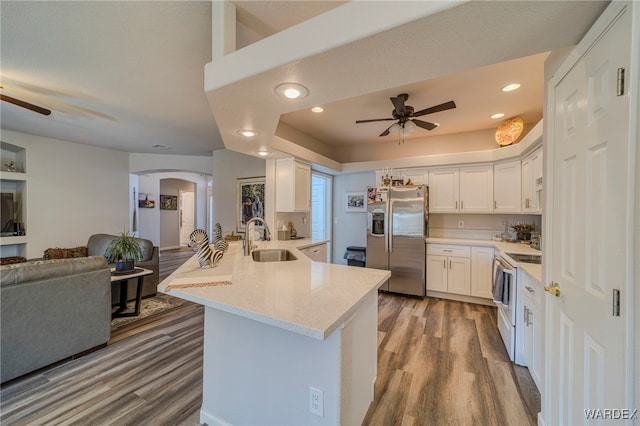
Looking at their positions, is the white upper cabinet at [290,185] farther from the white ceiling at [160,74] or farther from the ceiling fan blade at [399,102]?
the ceiling fan blade at [399,102]

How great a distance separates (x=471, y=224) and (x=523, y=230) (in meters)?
0.73

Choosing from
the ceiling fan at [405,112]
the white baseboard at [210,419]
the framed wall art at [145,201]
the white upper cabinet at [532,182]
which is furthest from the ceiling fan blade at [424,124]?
the framed wall art at [145,201]

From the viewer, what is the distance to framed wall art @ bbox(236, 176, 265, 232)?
4559mm

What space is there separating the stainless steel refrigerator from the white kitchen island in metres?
2.34

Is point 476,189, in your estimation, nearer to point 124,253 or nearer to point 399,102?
point 399,102

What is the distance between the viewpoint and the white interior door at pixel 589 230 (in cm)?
84

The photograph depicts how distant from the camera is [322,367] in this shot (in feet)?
3.87

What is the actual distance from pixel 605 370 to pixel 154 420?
235 cm

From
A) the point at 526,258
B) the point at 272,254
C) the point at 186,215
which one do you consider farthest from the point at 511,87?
the point at 186,215

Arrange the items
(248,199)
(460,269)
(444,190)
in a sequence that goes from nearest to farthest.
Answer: (460,269) < (444,190) < (248,199)

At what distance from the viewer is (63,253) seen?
4.11 metres

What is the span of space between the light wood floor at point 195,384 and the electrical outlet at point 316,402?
0.65 metres

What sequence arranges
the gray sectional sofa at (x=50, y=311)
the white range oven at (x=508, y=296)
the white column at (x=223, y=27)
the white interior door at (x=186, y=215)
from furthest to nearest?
the white interior door at (x=186, y=215) < the white range oven at (x=508, y=296) < the gray sectional sofa at (x=50, y=311) < the white column at (x=223, y=27)

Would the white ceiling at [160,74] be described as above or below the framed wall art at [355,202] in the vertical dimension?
above
